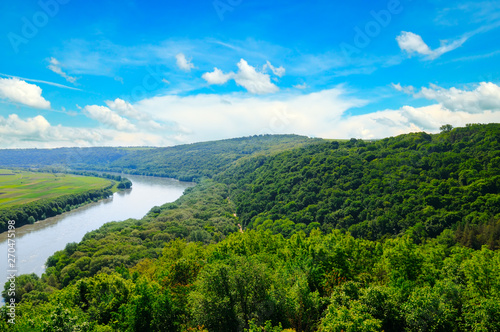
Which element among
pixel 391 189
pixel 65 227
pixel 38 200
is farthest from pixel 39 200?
pixel 391 189

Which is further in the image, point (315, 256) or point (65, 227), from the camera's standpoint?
point (65, 227)

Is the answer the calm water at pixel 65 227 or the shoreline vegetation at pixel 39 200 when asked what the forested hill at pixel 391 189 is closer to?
the calm water at pixel 65 227

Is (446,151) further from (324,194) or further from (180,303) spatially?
(180,303)

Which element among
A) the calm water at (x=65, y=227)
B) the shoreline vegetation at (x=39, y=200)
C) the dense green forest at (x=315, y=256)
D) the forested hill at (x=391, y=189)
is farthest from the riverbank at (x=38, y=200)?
the forested hill at (x=391, y=189)

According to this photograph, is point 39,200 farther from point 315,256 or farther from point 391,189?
point 391,189

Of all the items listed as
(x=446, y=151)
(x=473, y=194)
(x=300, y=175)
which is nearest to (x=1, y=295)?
(x=300, y=175)
